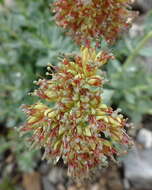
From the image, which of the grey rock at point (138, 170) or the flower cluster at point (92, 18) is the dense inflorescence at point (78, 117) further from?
the grey rock at point (138, 170)

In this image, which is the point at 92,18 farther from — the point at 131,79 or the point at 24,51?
the point at 24,51

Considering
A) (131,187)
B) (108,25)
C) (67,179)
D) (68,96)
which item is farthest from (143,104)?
(68,96)

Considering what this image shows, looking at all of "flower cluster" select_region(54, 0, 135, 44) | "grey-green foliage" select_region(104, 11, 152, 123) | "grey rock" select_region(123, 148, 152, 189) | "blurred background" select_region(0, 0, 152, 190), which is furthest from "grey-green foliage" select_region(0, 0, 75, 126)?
"grey rock" select_region(123, 148, 152, 189)

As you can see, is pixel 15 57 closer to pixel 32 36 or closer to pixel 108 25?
pixel 32 36

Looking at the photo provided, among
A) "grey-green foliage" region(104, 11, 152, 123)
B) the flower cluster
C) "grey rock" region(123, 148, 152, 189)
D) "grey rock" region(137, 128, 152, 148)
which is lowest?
"grey rock" region(123, 148, 152, 189)

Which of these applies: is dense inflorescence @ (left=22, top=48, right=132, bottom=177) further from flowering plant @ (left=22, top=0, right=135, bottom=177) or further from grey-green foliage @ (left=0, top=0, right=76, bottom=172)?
grey-green foliage @ (left=0, top=0, right=76, bottom=172)

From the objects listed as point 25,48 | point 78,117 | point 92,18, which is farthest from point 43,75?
point 78,117
